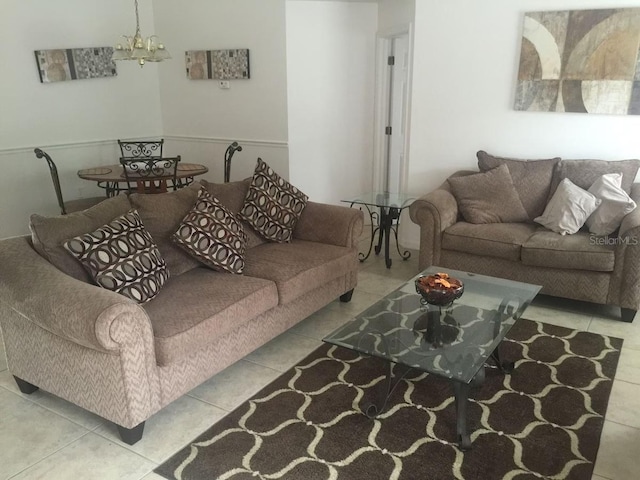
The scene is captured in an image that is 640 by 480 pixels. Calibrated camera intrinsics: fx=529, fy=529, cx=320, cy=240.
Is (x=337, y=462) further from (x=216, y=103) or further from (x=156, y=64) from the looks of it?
(x=156, y=64)

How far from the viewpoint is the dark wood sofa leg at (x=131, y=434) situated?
231 cm

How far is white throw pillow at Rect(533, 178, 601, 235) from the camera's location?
365 cm

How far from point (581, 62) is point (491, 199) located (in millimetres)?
1207

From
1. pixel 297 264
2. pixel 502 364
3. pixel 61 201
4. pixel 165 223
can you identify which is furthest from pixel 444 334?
pixel 61 201

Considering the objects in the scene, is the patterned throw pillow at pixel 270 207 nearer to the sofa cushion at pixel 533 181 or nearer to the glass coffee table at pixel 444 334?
the glass coffee table at pixel 444 334

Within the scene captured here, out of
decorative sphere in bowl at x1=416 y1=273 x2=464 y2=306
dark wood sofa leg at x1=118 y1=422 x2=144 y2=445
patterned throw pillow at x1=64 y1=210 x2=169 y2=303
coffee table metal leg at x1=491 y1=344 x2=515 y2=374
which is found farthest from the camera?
coffee table metal leg at x1=491 y1=344 x2=515 y2=374

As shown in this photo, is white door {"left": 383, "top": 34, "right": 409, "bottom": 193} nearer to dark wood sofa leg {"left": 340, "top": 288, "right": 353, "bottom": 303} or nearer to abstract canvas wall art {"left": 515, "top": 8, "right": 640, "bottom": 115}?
abstract canvas wall art {"left": 515, "top": 8, "right": 640, "bottom": 115}

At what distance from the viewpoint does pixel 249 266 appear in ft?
10.4

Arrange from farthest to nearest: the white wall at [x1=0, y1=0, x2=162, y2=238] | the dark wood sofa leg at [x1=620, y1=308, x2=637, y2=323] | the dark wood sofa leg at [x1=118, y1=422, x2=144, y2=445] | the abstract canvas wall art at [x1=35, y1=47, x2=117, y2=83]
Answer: the abstract canvas wall art at [x1=35, y1=47, x2=117, y2=83] → the white wall at [x1=0, y1=0, x2=162, y2=238] → the dark wood sofa leg at [x1=620, y1=308, x2=637, y2=323] → the dark wood sofa leg at [x1=118, y1=422, x2=144, y2=445]

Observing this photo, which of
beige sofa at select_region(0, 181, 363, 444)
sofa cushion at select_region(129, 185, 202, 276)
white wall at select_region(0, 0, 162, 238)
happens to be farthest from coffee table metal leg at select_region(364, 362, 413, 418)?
white wall at select_region(0, 0, 162, 238)

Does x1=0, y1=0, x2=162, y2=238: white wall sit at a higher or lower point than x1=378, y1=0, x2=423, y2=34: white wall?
lower

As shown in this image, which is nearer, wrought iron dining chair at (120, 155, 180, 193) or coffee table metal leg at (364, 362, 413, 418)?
coffee table metal leg at (364, 362, 413, 418)

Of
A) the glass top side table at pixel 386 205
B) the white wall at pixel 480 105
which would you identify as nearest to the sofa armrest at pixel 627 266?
the white wall at pixel 480 105

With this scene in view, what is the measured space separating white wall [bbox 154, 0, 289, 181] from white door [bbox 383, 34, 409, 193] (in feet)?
3.94
